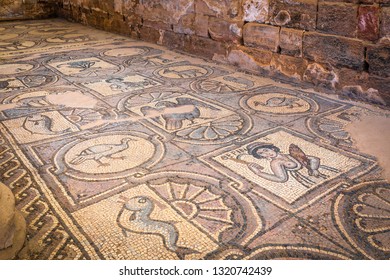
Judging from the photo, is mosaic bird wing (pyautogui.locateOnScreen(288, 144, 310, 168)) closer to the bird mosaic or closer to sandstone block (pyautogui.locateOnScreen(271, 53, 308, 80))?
the bird mosaic

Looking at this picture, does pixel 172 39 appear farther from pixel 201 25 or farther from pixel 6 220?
pixel 6 220

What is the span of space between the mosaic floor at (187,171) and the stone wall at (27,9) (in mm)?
4348

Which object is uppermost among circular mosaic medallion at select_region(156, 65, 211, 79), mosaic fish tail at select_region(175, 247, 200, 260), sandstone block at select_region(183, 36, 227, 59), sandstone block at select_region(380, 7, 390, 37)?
sandstone block at select_region(380, 7, 390, 37)

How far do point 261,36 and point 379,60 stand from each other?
114 cm

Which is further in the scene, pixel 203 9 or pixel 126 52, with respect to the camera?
pixel 126 52

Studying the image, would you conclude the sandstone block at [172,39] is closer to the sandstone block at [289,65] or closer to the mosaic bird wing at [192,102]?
the sandstone block at [289,65]

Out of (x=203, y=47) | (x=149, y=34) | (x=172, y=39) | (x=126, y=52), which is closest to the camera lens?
(x=203, y=47)

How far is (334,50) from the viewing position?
279cm

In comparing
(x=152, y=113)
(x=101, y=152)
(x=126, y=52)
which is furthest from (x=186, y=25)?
(x=101, y=152)

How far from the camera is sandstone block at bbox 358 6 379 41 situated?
250 cm

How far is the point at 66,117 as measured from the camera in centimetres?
245

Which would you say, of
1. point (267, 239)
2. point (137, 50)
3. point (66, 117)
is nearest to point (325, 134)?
point (267, 239)

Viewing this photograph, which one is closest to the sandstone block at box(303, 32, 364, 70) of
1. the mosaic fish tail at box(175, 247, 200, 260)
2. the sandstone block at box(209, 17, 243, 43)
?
the sandstone block at box(209, 17, 243, 43)

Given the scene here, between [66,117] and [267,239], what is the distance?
5.66ft
